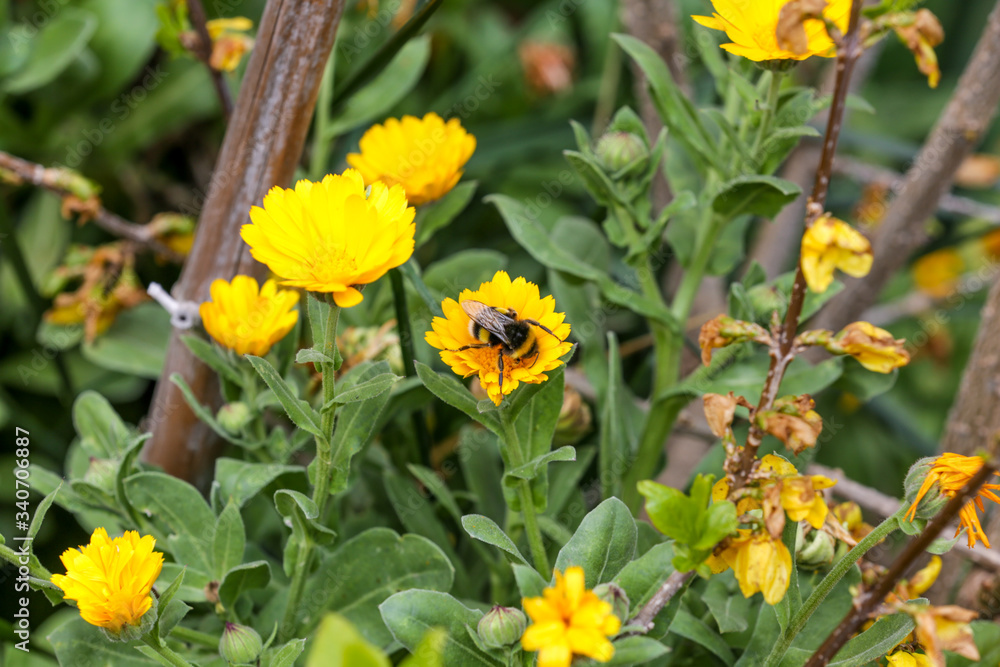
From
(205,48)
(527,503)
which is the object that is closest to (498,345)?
(527,503)

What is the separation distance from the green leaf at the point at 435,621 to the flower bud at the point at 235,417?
0.79 feet

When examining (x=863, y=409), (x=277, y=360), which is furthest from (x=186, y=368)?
(x=863, y=409)

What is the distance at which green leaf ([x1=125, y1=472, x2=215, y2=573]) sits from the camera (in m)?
0.69

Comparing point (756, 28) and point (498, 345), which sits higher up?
point (756, 28)

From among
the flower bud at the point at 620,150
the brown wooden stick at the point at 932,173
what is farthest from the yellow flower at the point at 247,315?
the brown wooden stick at the point at 932,173

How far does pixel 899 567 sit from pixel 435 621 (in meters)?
0.28

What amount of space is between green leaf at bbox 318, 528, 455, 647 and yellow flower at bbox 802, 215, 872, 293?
0.38 metres

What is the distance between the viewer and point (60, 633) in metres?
0.65

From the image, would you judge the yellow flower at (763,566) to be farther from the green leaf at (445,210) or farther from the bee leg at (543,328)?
the green leaf at (445,210)

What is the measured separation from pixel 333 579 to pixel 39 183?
60cm

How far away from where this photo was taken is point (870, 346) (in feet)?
1.64

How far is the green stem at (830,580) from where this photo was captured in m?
0.50

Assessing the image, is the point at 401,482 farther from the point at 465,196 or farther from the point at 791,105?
the point at 791,105

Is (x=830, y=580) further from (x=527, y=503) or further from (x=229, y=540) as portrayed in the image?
(x=229, y=540)
